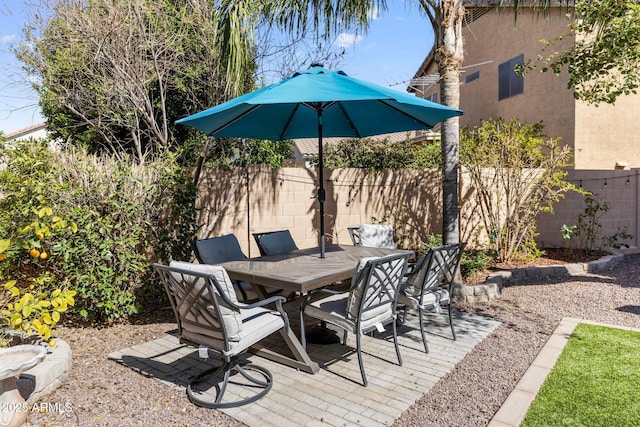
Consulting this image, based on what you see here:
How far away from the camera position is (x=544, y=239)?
934cm

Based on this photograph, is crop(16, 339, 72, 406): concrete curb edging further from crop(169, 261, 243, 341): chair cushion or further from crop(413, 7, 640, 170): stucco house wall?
crop(413, 7, 640, 170): stucco house wall

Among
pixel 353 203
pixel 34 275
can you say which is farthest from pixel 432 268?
pixel 34 275

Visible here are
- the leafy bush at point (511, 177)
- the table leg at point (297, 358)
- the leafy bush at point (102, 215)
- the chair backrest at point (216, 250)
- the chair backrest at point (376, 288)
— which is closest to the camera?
the chair backrest at point (376, 288)

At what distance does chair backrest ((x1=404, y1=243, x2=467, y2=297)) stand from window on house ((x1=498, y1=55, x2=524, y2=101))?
11065mm

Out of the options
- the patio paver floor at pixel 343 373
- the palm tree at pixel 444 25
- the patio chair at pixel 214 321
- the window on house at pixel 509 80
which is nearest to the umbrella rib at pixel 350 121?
the palm tree at pixel 444 25

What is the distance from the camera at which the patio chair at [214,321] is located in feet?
10.2

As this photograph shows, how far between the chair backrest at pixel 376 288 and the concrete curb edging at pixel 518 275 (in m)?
2.11

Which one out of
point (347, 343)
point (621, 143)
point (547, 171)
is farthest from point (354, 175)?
point (621, 143)

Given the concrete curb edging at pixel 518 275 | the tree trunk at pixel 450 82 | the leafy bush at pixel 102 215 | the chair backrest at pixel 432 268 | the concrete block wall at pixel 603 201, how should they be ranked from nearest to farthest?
the chair backrest at pixel 432 268
the leafy bush at pixel 102 215
the concrete curb edging at pixel 518 275
the tree trunk at pixel 450 82
the concrete block wall at pixel 603 201

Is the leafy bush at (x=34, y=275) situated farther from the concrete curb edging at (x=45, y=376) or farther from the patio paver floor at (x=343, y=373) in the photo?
the patio paver floor at (x=343, y=373)

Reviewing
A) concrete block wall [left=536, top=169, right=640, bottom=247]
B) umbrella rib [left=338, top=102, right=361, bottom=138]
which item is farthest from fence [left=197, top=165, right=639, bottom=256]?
umbrella rib [left=338, top=102, right=361, bottom=138]

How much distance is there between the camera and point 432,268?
13.6 ft

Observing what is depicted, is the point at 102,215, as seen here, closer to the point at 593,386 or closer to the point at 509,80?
the point at 593,386

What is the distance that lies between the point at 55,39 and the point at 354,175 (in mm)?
5496
